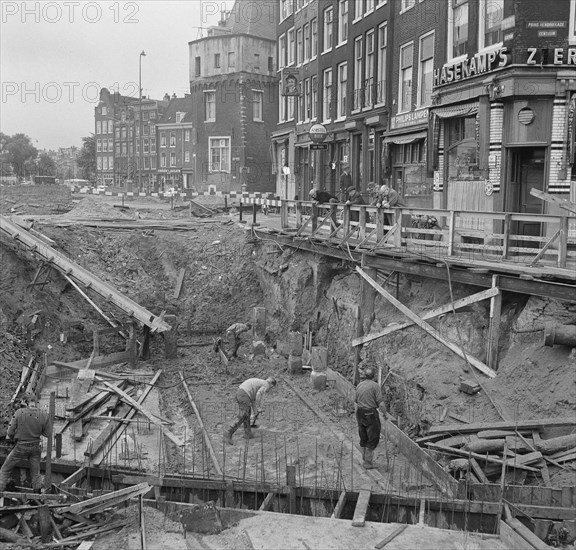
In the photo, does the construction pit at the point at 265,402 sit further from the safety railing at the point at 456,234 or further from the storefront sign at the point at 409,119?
the storefront sign at the point at 409,119

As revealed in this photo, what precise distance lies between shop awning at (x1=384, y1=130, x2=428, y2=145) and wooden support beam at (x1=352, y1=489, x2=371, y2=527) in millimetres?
14691

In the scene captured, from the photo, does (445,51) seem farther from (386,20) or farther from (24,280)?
(24,280)

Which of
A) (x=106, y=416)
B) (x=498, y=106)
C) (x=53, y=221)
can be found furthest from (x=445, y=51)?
(x=53, y=221)

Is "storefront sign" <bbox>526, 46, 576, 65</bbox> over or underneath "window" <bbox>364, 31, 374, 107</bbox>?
underneath

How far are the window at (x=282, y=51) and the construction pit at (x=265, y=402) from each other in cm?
1485

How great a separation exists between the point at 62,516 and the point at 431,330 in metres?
7.83

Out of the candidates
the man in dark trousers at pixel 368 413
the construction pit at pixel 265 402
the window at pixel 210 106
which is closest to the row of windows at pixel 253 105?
the window at pixel 210 106

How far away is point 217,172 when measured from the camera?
162 ft

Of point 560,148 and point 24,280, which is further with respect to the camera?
point 24,280

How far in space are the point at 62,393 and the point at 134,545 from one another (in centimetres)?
849

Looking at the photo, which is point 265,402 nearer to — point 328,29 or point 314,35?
point 328,29

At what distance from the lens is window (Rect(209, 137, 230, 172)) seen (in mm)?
49188

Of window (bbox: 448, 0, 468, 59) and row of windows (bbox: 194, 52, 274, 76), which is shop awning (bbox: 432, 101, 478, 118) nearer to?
window (bbox: 448, 0, 468, 59)

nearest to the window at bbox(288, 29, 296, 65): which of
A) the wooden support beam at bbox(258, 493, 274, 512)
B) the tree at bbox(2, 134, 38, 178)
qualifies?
the wooden support beam at bbox(258, 493, 274, 512)
